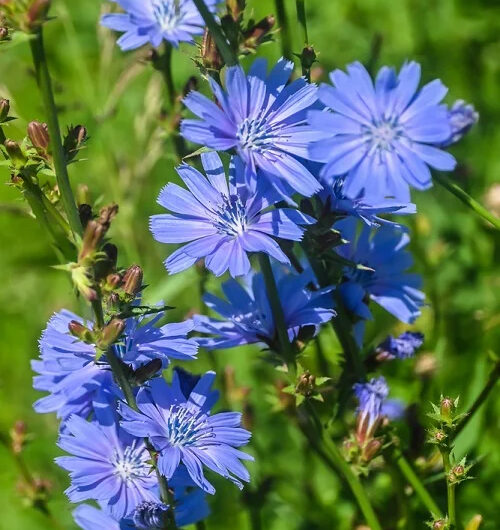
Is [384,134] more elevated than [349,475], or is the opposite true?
[384,134]

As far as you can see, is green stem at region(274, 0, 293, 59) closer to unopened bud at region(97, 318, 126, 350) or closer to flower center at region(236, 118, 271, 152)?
flower center at region(236, 118, 271, 152)

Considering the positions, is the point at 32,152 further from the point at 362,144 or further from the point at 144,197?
the point at 144,197

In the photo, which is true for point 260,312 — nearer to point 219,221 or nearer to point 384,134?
point 219,221

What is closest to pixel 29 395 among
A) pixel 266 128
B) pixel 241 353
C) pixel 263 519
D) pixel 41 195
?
pixel 241 353

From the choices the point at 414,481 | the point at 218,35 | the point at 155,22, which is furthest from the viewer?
the point at 155,22

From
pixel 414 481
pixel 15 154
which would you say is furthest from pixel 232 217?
pixel 414 481
